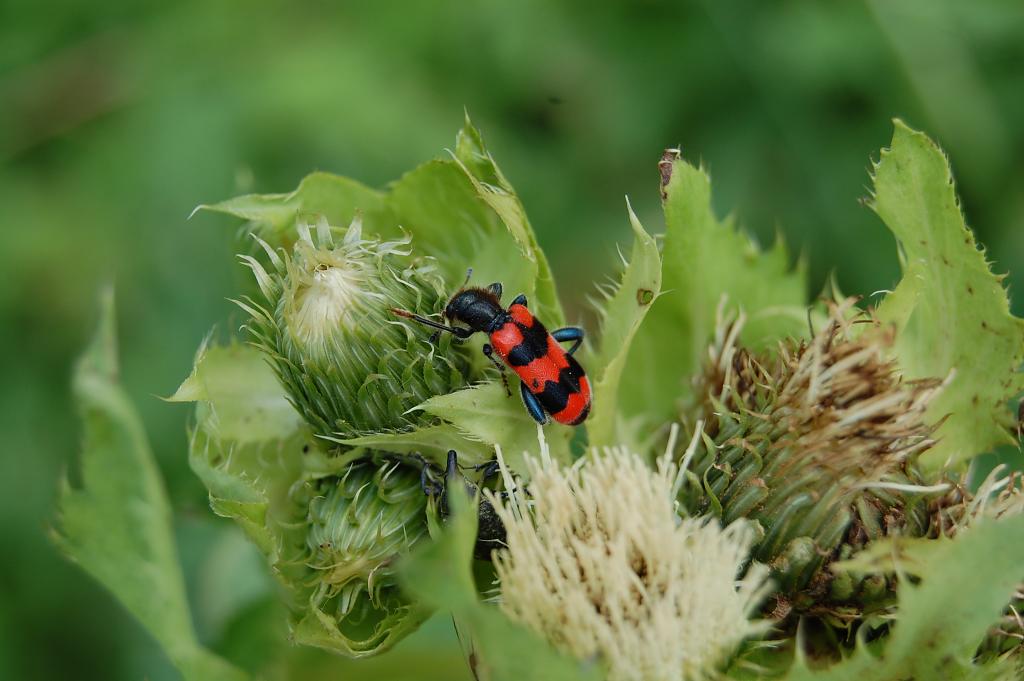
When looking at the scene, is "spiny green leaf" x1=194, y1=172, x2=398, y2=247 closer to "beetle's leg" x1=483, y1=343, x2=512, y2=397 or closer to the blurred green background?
"beetle's leg" x1=483, y1=343, x2=512, y2=397

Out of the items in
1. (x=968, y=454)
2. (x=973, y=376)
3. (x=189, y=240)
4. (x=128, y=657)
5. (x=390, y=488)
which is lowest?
(x=128, y=657)

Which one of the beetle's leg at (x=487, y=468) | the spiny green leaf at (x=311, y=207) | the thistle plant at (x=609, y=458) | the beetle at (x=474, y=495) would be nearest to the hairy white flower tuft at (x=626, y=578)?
the thistle plant at (x=609, y=458)

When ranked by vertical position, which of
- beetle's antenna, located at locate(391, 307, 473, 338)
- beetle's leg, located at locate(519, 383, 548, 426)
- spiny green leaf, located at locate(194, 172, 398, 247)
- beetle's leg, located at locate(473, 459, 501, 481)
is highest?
spiny green leaf, located at locate(194, 172, 398, 247)

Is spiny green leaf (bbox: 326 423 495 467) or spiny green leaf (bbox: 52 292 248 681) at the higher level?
spiny green leaf (bbox: 326 423 495 467)

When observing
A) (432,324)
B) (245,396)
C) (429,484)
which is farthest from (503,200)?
(245,396)

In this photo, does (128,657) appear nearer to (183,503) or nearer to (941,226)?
(183,503)

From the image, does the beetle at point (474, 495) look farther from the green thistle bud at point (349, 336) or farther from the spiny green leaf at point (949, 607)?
the spiny green leaf at point (949, 607)

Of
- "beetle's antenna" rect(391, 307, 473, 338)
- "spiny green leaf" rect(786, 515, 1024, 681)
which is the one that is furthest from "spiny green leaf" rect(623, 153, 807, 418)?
"spiny green leaf" rect(786, 515, 1024, 681)

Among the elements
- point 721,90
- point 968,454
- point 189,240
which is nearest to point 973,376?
point 968,454
